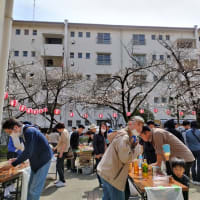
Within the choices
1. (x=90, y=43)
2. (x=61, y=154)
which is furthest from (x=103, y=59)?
(x=61, y=154)

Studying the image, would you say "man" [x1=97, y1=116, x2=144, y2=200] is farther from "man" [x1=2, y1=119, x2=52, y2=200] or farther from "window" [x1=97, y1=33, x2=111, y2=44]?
"window" [x1=97, y1=33, x2=111, y2=44]

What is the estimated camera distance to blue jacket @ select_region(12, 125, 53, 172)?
123 inches

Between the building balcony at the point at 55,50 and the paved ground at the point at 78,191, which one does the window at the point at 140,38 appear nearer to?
the building balcony at the point at 55,50

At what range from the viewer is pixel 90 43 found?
24.4m

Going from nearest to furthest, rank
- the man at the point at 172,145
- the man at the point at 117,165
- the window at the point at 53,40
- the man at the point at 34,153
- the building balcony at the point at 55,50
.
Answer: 1. the man at the point at 117,165
2. the man at the point at 34,153
3. the man at the point at 172,145
4. the building balcony at the point at 55,50
5. the window at the point at 53,40

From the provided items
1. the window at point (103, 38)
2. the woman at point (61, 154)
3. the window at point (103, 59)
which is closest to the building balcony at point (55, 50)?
the window at point (103, 59)

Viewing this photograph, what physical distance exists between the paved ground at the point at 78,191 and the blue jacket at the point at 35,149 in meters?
1.88

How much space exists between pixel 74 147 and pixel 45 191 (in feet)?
8.72

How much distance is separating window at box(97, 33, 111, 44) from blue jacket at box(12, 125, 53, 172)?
22906 millimetres

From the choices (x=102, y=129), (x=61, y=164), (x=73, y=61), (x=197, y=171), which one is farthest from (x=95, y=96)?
(x=73, y=61)

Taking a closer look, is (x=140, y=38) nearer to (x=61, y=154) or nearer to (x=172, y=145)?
(x=61, y=154)

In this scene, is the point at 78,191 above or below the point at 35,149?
below

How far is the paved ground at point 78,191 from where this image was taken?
466cm

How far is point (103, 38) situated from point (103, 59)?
9.65 ft
